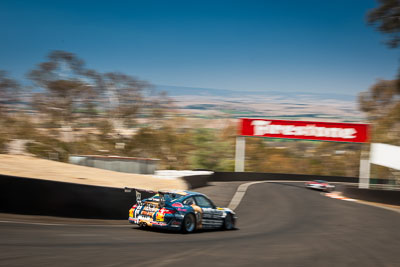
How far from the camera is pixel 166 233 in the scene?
1227 centimetres

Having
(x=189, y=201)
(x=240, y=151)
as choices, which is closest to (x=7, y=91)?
(x=240, y=151)

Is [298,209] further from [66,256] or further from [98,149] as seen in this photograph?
[98,149]

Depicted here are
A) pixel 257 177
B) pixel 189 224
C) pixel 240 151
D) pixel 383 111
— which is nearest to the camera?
pixel 189 224

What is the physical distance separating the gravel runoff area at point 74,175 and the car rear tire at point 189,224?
10558 mm

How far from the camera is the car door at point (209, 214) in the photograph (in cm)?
1335

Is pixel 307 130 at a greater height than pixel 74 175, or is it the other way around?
pixel 307 130

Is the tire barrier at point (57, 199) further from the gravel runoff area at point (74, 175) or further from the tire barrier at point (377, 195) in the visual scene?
the tire barrier at point (377, 195)

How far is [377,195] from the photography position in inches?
1083

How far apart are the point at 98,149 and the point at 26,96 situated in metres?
12.5

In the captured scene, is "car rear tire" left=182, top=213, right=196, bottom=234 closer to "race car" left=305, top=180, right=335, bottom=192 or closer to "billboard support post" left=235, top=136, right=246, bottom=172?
"race car" left=305, top=180, right=335, bottom=192

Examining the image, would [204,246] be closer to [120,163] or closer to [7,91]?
[120,163]

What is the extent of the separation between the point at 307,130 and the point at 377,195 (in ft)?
66.7

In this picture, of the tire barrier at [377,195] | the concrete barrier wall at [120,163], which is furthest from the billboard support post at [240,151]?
the tire barrier at [377,195]

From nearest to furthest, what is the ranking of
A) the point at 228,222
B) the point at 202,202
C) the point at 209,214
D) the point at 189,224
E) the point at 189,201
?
1. the point at 189,224
2. the point at 189,201
3. the point at 202,202
4. the point at 209,214
5. the point at 228,222
